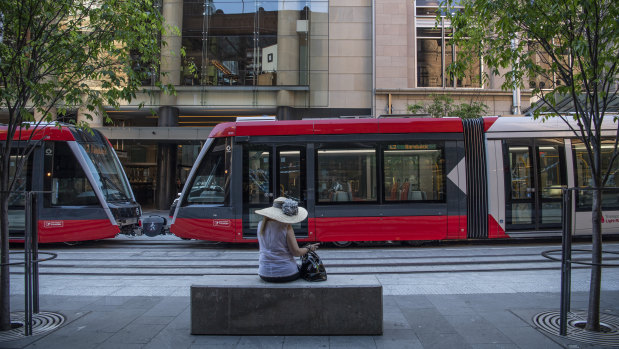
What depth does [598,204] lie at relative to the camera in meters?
4.93

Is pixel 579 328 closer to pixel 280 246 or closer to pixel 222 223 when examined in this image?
pixel 280 246

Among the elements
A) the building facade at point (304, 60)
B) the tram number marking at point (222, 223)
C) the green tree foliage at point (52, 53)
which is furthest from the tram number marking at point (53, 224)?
the building facade at point (304, 60)

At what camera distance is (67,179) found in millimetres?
11586

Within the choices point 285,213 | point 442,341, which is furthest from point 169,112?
point 442,341

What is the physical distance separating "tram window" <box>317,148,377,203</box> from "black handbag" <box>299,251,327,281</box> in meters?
5.91

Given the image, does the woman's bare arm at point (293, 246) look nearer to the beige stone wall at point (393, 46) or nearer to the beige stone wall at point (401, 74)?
the beige stone wall at point (401, 74)

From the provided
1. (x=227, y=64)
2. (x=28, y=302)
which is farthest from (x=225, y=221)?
(x=227, y=64)

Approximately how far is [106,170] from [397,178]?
27.5ft

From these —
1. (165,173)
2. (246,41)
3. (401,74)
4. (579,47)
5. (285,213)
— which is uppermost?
(246,41)

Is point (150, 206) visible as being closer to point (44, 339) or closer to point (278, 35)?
point (278, 35)

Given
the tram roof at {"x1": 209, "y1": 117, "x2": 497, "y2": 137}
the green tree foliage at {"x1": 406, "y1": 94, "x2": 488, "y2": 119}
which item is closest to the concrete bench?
the tram roof at {"x1": 209, "y1": 117, "x2": 497, "y2": 137}

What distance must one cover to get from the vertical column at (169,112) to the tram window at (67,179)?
1087cm

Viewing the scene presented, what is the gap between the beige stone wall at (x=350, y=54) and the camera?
23.1 metres

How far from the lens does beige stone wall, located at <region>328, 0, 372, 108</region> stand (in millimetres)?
23062
